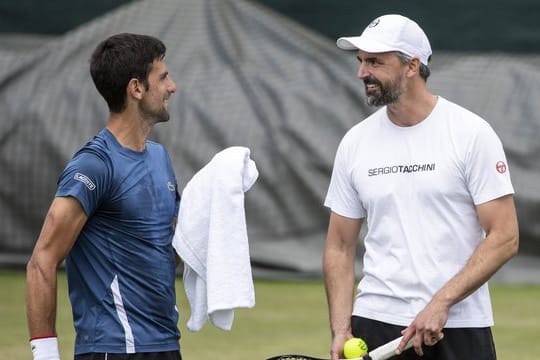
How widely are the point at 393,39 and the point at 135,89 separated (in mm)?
948

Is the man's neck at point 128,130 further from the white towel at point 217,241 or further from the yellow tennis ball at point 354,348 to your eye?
the yellow tennis ball at point 354,348

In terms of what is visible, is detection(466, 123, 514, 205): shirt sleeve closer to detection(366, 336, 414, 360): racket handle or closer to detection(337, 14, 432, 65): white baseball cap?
detection(337, 14, 432, 65): white baseball cap

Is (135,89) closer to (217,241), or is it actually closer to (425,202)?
(217,241)

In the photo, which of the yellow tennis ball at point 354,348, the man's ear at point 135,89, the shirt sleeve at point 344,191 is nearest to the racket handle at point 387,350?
the yellow tennis ball at point 354,348

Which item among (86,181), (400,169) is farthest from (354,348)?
(86,181)

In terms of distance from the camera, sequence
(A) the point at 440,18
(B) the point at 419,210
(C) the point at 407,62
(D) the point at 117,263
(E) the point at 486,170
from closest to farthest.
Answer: (D) the point at 117,263
(E) the point at 486,170
(B) the point at 419,210
(C) the point at 407,62
(A) the point at 440,18

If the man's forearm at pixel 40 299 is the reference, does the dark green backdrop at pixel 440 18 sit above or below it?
above

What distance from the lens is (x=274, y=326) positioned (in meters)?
8.95

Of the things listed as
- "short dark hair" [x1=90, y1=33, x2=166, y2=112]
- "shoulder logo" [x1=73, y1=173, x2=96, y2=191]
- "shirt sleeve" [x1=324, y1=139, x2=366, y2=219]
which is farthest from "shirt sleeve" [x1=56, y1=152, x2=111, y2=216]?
"shirt sleeve" [x1=324, y1=139, x2=366, y2=219]

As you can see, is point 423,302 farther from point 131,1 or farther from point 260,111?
point 131,1

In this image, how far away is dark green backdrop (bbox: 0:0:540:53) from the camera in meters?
12.5

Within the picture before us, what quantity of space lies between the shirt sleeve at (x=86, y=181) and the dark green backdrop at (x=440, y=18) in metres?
8.62

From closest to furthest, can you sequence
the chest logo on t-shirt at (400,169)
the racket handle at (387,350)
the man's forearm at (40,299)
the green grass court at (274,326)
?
the man's forearm at (40,299) → the racket handle at (387,350) → the chest logo on t-shirt at (400,169) → the green grass court at (274,326)

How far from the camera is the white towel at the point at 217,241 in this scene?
4.23 m
